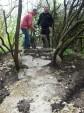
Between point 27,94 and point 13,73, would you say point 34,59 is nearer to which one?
point 13,73

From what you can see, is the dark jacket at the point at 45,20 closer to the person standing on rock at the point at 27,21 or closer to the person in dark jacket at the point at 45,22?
the person in dark jacket at the point at 45,22

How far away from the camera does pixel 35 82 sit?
30.5 feet

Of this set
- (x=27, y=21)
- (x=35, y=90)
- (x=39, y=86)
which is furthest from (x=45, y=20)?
(x=35, y=90)

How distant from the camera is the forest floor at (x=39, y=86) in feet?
26.5

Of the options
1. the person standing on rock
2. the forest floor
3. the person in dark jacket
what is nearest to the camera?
the forest floor

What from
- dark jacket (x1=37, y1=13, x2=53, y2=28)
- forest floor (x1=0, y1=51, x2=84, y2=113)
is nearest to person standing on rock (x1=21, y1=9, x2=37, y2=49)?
dark jacket (x1=37, y1=13, x2=53, y2=28)

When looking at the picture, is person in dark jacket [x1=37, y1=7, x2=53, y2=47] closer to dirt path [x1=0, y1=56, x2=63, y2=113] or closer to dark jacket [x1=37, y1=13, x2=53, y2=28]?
dark jacket [x1=37, y1=13, x2=53, y2=28]

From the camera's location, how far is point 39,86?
9023 mm

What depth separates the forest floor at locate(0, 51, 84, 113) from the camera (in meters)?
8.06

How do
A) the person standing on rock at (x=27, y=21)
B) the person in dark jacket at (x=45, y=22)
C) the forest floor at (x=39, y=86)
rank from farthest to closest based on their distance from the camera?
the person in dark jacket at (x=45, y=22)
the person standing on rock at (x=27, y=21)
the forest floor at (x=39, y=86)

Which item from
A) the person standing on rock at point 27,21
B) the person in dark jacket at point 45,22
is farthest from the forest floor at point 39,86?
the person in dark jacket at point 45,22

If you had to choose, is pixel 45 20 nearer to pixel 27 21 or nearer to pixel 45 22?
pixel 45 22

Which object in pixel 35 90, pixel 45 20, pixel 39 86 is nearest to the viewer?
pixel 35 90

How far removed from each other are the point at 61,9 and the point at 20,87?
8.97m
